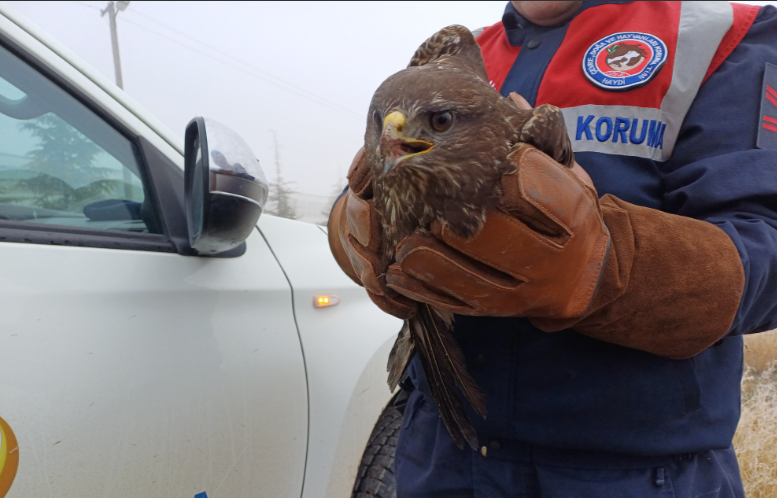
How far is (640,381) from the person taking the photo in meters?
1.24

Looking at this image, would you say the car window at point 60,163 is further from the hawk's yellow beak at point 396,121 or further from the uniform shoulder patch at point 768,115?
the uniform shoulder patch at point 768,115

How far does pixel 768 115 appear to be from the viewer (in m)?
1.20

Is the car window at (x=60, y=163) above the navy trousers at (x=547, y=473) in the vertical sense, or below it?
above

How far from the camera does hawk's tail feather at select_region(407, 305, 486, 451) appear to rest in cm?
135

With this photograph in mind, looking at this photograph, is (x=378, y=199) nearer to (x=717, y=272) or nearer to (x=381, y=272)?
(x=381, y=272)

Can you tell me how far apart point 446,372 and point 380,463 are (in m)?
1.02

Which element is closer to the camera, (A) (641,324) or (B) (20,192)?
(A) (641,324)

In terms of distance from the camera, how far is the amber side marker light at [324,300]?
2057mm

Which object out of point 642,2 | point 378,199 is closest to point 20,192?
point 378,199

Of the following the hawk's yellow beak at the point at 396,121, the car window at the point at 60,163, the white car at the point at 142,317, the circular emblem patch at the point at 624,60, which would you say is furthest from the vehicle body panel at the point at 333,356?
the circular emblem patch at the point at 624,60

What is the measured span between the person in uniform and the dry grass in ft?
5.97

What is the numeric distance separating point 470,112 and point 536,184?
0.24m

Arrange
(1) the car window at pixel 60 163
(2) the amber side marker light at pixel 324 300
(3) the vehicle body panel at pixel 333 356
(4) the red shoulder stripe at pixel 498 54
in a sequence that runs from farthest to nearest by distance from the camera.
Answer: (2) the amber side marker light at pixel 324 300 → (3) the vehicle body panel at pixel 333 356 → (4) the red shoulder stripe at pixel 498 54 → (1) the car window at pixel 60 163

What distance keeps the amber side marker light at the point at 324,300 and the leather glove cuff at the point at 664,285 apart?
113 centimetres
